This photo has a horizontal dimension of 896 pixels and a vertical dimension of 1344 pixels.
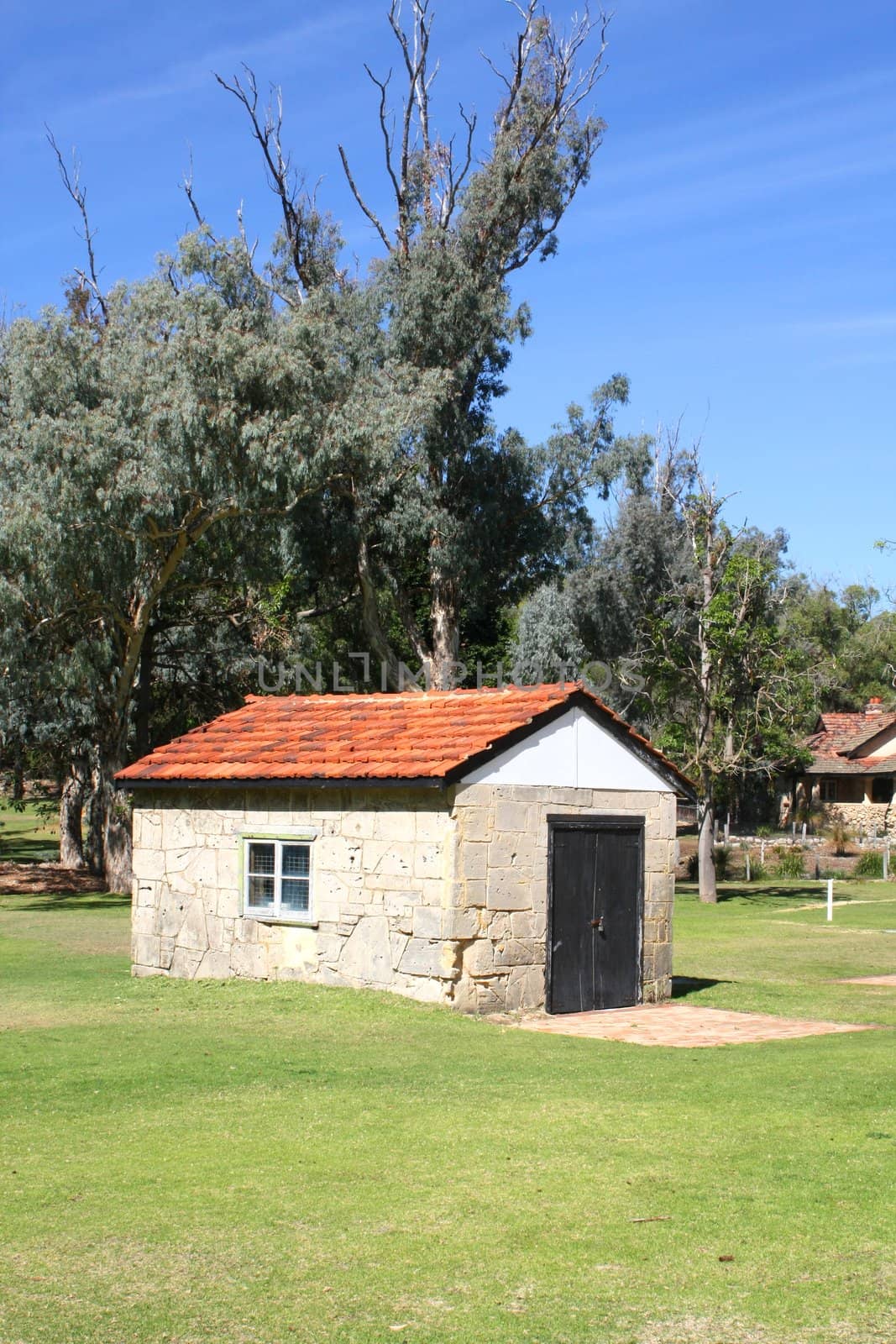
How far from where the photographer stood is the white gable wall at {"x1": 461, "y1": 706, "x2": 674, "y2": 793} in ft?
49.0

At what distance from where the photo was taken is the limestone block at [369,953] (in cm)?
1509

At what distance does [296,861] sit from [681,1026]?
15.6ft

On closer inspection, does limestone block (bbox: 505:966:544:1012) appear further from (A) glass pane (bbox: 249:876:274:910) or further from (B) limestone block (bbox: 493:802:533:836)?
(A) glass pane (bbox: 249:876:274:910)

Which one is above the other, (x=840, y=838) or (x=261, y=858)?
(x=261, y=858)

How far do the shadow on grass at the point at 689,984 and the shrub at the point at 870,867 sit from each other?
24237mm

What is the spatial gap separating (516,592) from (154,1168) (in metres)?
33.8

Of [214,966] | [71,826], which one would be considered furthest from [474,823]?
[71,826]

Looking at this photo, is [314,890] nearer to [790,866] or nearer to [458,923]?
[458,923]

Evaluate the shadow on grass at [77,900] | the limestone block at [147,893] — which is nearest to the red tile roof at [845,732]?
the shadow on grass at [77,900]

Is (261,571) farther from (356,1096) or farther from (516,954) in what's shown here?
(356,1096)

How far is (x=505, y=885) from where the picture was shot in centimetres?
1471

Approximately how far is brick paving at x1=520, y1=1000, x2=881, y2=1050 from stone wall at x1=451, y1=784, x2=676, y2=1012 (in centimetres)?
49

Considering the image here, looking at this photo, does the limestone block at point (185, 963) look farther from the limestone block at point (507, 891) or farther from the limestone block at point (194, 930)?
the limestone block at point (507, 891)

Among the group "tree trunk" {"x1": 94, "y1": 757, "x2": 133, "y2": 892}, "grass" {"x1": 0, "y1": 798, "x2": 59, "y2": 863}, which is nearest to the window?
"tree trunk" {"x1": 94, "y1": 757, "x2": 133, "y2": 892}
